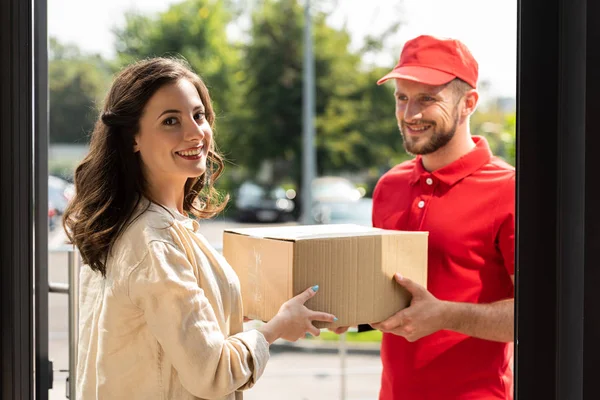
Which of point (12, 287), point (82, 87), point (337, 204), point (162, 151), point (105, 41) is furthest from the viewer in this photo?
point (82, 87)

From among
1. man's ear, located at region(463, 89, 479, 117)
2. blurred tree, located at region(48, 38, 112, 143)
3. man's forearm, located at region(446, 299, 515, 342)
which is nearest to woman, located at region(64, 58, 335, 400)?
man's forearm, located at region(446, 299, 515, 342)

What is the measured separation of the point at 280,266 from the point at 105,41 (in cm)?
1361

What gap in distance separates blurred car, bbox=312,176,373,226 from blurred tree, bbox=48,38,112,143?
17.5 ft

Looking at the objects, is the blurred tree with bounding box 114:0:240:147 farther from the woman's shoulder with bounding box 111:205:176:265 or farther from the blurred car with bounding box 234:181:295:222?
the woman's shoulder with bounding box 111:205:176:265

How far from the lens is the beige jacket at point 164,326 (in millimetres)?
1067

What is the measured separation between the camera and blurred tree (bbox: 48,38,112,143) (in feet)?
48.4

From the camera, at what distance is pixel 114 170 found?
1.21m

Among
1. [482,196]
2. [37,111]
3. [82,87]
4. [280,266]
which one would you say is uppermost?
[82,87]

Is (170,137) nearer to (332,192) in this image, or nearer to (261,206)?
(332,192)

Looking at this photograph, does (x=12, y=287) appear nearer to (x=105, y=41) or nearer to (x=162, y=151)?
(x=162, y=151)

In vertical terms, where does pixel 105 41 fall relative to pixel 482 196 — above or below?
above

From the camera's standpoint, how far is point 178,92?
1.23 m

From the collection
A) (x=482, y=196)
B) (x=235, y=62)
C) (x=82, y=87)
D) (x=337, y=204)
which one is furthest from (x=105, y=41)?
(x=482, y=196)

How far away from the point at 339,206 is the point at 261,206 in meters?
2.82
